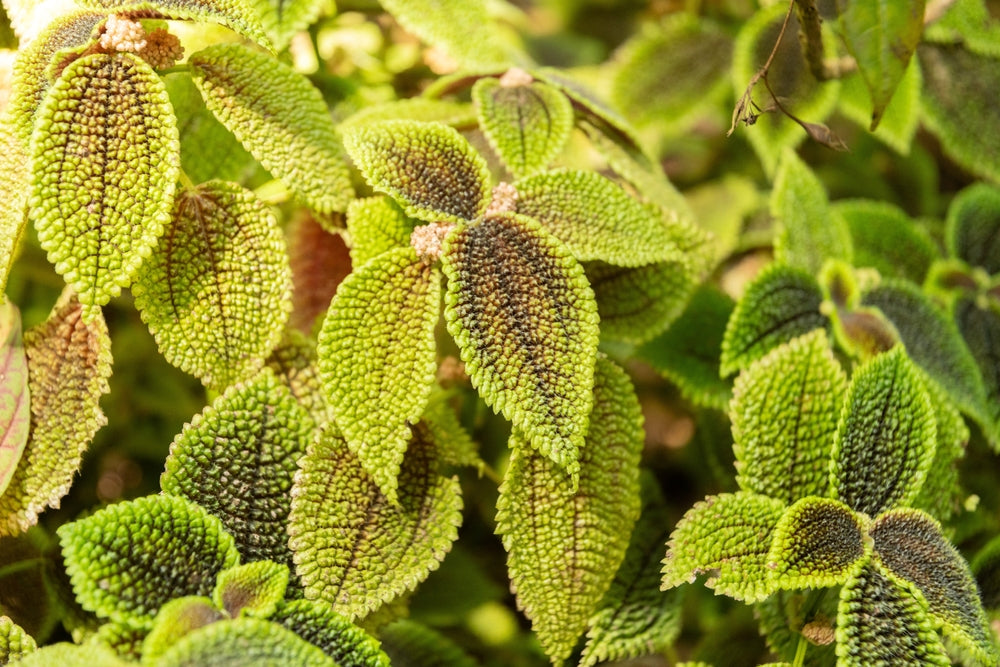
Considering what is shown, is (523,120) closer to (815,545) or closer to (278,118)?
(278,118)

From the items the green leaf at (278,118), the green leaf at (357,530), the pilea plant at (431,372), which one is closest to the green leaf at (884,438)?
the pilea plant at (431,372)

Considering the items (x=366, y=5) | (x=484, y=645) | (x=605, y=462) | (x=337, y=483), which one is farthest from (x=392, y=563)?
(x=366, y=5)

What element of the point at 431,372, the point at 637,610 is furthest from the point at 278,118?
the point at 637,610

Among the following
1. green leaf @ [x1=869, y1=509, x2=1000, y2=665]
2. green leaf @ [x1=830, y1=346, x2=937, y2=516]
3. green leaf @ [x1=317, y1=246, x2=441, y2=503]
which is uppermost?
green leaf @ [x1=317, y1=246, x2=441, y2=503]

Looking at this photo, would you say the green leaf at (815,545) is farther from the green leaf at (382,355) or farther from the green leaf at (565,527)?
the green leaf at (382,355)

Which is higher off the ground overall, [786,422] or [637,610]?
[786,422]

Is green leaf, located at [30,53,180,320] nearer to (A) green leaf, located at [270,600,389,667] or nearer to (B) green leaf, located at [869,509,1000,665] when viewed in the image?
(A) green leaf, located at [270,600,389,667]

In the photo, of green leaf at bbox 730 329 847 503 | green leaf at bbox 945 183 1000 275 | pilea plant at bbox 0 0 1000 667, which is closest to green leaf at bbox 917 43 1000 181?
green leaf at bbox 945 183 1000 275
